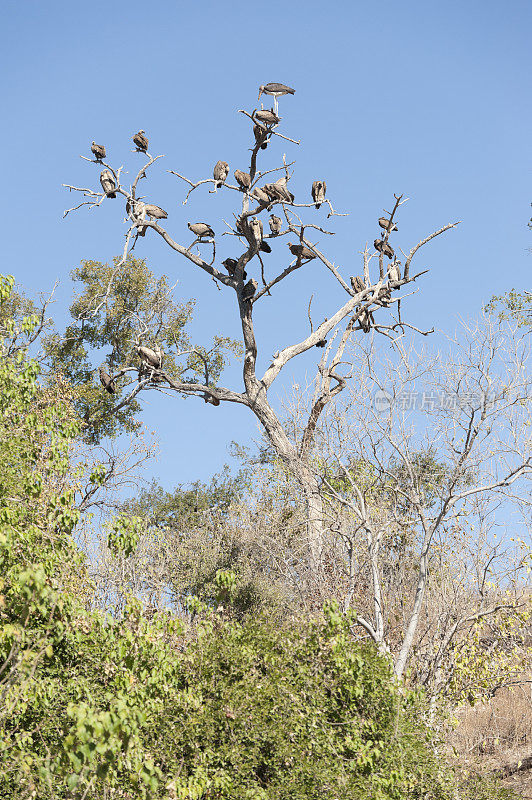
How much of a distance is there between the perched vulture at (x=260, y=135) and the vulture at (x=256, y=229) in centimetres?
165

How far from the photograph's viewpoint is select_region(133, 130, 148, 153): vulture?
1814 centimetres

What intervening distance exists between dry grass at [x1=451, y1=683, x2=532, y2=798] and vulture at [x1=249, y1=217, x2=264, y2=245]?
1029cm

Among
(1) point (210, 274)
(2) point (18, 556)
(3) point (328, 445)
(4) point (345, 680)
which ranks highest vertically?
(1) point (210, 274)

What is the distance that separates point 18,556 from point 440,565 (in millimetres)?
6942

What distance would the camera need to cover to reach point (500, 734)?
1407cm

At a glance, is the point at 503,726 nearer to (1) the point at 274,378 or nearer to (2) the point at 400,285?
(1) the point at 274,378

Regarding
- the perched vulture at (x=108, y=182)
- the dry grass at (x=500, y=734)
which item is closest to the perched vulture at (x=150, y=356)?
the perched vulture at (x=108, y=182)

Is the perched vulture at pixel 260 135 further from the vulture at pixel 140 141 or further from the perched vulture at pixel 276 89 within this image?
the vulture at pixel 140 141

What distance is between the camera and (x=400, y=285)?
63.5ft

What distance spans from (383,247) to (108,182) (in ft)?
22.3

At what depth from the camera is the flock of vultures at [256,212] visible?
668 inches

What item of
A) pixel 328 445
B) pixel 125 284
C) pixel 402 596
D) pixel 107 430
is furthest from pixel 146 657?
pixel 125 284

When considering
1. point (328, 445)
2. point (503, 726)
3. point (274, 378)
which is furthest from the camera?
point (274, 378)

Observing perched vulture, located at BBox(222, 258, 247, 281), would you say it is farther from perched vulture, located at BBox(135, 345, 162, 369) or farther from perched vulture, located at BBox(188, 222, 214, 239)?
perched vulture, located at BBox(135, 345, 162, 369)
